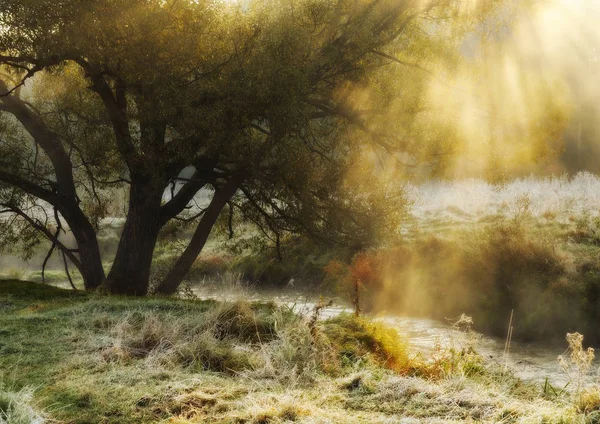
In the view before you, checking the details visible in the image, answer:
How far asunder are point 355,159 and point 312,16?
321 centimetres

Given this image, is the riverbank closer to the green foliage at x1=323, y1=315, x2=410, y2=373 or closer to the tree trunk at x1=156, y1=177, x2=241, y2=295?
the green foliage at x1=323, y1=315, x2=410, y2=373

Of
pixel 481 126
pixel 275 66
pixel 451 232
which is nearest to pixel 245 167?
pixel 275 66

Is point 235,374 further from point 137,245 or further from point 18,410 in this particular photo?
point 137,245

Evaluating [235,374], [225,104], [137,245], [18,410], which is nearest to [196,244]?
[137,245]

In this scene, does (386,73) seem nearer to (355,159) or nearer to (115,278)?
(355,159)

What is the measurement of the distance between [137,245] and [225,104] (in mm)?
3646

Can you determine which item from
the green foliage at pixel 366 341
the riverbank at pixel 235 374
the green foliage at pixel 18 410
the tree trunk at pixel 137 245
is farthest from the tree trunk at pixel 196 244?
the green foliage at pixel 18 410

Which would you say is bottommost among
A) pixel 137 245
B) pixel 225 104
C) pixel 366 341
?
pixel 366 341

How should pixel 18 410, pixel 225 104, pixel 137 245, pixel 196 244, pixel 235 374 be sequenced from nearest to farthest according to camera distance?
pixel 18 410
pixel 235 374
pixel 225 104
pixel 137 245
pixel 196 244

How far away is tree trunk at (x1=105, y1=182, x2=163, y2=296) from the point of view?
12.7 metres

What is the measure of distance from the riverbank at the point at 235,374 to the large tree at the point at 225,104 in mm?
3683

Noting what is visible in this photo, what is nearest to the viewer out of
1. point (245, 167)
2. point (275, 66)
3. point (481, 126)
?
point (275, 66)

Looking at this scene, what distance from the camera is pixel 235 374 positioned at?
616cm

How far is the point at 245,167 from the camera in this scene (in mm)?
11945
